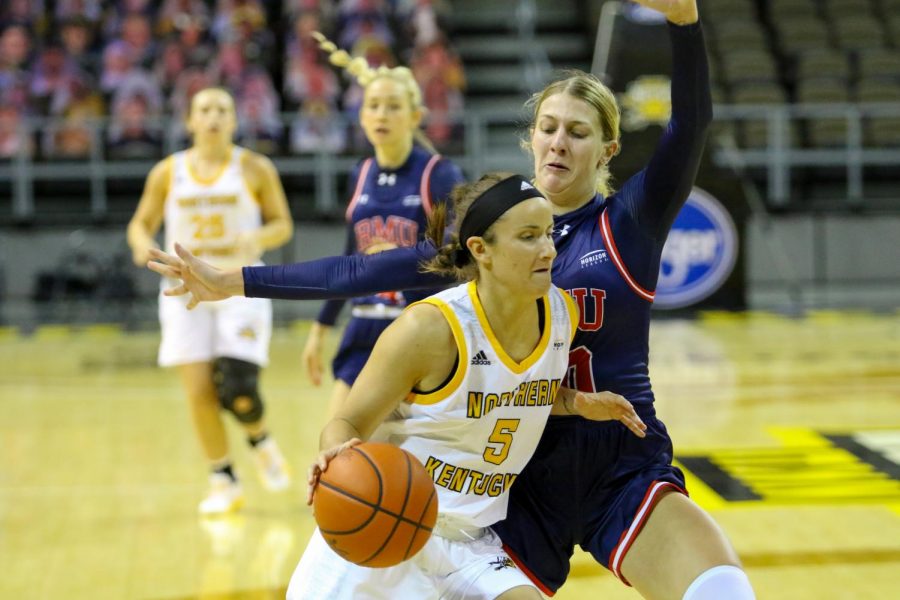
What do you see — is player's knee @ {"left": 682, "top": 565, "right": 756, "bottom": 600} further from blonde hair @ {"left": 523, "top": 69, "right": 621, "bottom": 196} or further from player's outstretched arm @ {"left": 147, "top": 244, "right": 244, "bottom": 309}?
player's outstretched arm @ {"left": 147, "top": 244, "right": 244, "bottom": 309}

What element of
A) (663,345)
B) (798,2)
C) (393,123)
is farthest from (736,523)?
(798,2)

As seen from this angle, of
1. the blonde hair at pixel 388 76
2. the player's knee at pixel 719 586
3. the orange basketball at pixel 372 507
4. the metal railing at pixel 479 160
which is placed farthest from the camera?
the metal railing at pixel 479 160

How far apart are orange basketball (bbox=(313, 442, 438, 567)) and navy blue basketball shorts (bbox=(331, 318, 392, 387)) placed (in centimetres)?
227

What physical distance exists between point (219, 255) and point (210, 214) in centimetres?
21

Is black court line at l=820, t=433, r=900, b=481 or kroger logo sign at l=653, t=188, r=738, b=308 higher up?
kroger logo sign at l=653, t=188, r=738, b=308

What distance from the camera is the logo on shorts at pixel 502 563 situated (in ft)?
10.0

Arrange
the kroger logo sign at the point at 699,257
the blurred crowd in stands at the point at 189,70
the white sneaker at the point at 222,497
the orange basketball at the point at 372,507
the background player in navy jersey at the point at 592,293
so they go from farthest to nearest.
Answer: the blurred crowd in stands at the point at 189,70 < the kroger logo sign at the point at 699,257 < the white sneaker at the point at 222,497 < the background player in navy jersey at the point at 592,293 < the orange basketball at the point at 372,507

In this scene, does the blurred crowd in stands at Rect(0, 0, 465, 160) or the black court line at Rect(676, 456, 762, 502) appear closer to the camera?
the black court line at Rect(676, 456, 762, 502)

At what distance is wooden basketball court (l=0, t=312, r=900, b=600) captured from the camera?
4820 mm

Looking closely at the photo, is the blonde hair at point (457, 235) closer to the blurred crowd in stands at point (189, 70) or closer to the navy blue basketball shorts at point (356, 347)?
the navy blue basketball shorts at point (356, 347)

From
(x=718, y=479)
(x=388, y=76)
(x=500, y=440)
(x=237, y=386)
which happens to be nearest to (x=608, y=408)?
(x=500, y=440)

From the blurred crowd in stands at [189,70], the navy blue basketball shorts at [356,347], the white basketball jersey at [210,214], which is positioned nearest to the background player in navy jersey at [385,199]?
the navy blue basketball shorts at [356,347]

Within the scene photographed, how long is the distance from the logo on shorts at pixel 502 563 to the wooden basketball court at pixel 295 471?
1.43 m

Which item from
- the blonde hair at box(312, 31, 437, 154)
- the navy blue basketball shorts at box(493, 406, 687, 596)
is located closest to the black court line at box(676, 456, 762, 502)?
the blonde hair at box(312, 31, 437, 154)
